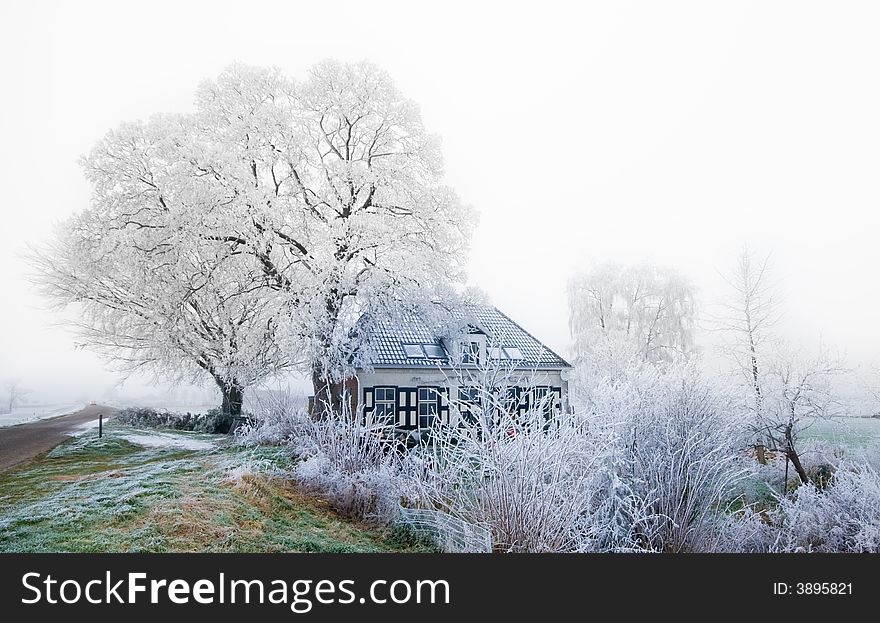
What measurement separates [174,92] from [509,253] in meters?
4.24

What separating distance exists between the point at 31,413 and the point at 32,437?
233mm

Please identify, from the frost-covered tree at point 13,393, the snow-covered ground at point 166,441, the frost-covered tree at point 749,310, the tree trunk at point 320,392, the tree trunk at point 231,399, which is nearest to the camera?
the frost-covered tree at point 13,393

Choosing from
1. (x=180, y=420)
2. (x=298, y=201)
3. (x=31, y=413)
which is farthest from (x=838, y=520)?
(x=180, y=420)

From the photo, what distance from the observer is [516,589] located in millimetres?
3268

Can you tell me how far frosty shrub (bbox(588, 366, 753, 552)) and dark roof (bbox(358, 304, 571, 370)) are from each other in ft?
8.67

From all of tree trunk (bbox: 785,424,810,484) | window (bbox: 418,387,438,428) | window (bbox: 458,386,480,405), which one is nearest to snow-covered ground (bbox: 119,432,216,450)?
window (bbox: 418,387,438,428)

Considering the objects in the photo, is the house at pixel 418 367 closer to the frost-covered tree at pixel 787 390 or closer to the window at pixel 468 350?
the window at pixel 468 350

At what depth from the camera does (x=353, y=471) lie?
466cm

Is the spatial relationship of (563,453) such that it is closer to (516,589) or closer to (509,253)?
(516,589)

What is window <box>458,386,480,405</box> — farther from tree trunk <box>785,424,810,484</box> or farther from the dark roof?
tree trunk <box>785,424,810,484</box>

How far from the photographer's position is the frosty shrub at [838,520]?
4020mm

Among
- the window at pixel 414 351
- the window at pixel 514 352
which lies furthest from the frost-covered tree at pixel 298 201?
the window at pixel 514 352

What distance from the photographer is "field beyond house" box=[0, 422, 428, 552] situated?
11.1 ft

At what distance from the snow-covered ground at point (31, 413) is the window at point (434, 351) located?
392 centimetres
